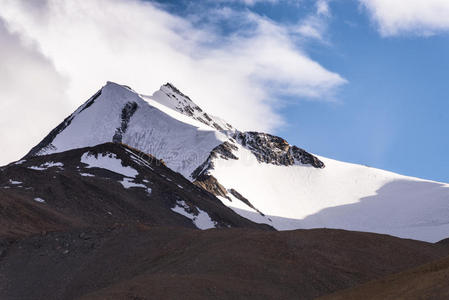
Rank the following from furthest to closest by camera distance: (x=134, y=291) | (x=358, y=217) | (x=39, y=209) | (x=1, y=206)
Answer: (x=358, y=217)
(x=39, y=209)
(x=1, y=206)
(x=134, y=291)

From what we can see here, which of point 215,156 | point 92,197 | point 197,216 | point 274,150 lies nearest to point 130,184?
point 197,216

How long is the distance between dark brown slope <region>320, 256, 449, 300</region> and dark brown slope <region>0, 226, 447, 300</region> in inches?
182

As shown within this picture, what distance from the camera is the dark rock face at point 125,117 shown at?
14354cm

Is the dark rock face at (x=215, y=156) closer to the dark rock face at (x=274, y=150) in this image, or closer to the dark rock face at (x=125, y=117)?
the dark rock face at (x=274, y=150)

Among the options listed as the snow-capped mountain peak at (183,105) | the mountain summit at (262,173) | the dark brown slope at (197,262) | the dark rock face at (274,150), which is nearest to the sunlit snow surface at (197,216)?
the mountain summit at (262,173)

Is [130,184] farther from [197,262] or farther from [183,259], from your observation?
[197,262]

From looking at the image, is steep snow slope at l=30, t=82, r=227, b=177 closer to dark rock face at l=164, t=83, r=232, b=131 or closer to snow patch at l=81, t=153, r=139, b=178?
dark rock face at l=164, t=83, r=232, b=131

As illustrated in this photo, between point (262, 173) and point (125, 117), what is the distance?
39672 millimetres

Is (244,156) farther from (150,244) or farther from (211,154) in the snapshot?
(150,244)

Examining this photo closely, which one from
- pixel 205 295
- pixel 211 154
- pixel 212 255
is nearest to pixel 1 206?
pixel 212 255

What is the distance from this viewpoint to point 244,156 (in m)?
156

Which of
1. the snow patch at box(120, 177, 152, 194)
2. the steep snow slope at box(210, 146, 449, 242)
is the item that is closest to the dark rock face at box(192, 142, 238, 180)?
the steep snow slope at box(210, 146, 449, 242)

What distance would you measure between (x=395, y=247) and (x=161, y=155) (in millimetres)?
111098

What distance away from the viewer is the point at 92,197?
68.9 m
